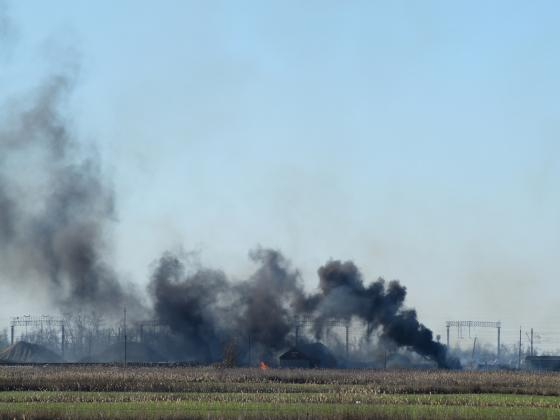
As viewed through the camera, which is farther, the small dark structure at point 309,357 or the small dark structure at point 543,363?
the small dark structure at point 543,363

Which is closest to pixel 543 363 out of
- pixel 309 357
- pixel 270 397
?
pixel 309 357

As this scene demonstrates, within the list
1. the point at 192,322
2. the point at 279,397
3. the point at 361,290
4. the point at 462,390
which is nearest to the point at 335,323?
the point at 361,290

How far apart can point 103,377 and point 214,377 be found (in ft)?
42.0

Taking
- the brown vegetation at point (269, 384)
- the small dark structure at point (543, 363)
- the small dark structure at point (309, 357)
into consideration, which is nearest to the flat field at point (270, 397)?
the brown vegetation at point (269, 384)

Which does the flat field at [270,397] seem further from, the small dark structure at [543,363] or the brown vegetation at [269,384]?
the small dark structure at [543,363]

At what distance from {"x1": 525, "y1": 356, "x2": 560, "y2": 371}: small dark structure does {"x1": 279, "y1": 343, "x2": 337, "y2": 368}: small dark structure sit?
35.6m

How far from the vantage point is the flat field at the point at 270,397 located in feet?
194

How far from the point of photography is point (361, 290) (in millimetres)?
178125

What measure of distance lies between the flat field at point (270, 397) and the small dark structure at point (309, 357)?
47848mm

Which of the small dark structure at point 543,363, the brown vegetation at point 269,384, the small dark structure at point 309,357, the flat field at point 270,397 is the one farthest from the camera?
the small dark structure at point 543,363

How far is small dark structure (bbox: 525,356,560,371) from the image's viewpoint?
178 m

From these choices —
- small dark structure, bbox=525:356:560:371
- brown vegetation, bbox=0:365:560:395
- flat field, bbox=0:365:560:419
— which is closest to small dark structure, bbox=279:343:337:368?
small dark structure, bbox=525:356:560:371

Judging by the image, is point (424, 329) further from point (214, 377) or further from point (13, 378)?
point (13, 378)

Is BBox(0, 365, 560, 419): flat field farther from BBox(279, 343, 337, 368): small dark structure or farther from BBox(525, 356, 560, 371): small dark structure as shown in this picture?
Answer: BBox(525, 356, 560, 371): small dark structure
